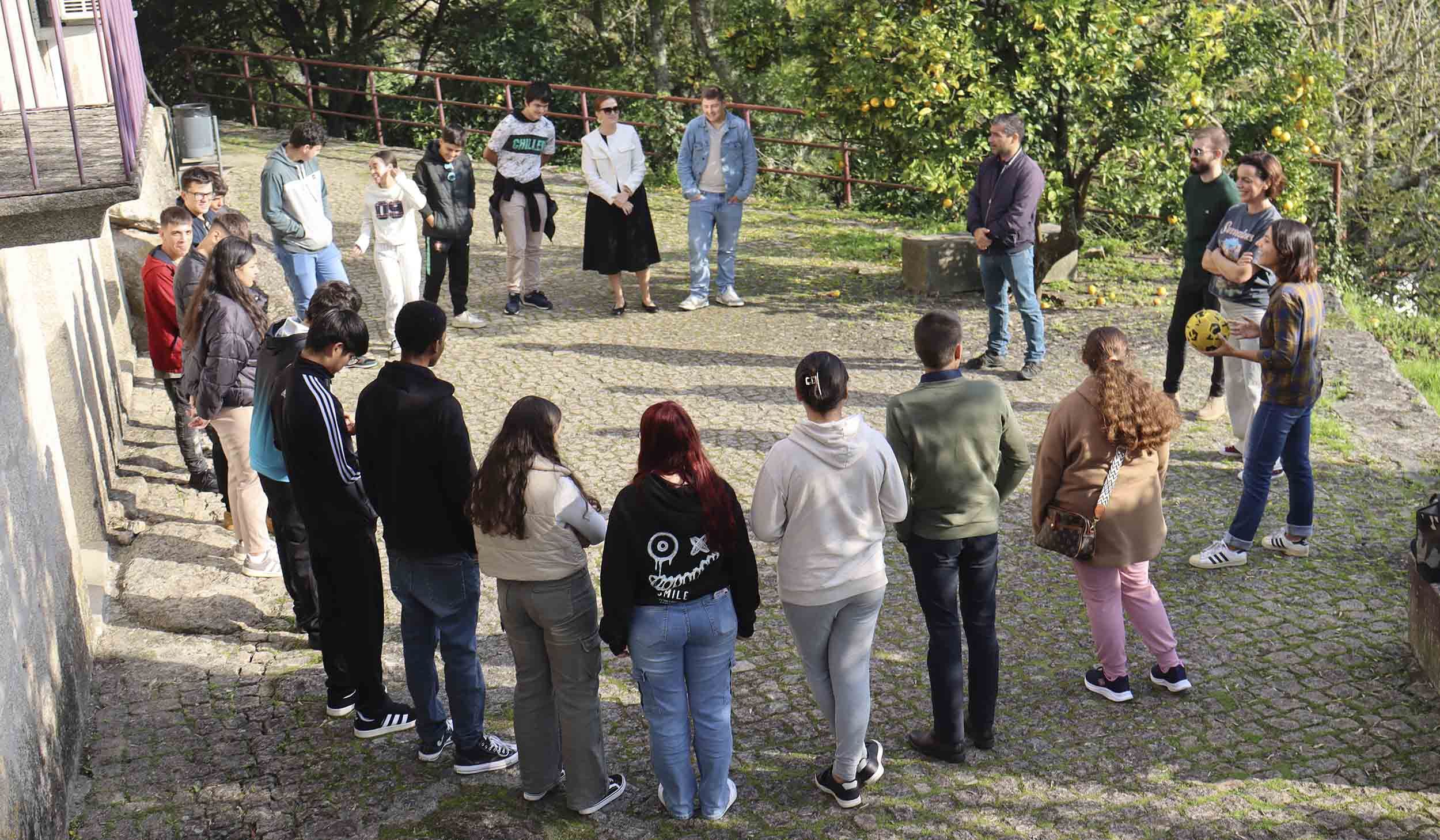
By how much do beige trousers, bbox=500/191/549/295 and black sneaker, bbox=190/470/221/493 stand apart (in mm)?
3445

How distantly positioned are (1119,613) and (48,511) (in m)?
4.27

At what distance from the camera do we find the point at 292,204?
27.7ft

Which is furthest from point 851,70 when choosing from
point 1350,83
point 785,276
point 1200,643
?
point 1350,83

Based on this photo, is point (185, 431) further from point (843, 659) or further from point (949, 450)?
point (949, 450)

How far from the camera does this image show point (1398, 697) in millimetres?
5078

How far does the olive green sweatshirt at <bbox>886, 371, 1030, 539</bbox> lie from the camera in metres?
4.46

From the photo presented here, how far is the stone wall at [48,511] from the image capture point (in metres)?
4.20

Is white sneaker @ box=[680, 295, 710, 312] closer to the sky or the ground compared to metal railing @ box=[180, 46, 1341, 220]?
closer to the ground

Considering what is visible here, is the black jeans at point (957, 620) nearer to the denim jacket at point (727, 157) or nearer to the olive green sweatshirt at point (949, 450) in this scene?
the olive green sweatshirt at point (949, 450)

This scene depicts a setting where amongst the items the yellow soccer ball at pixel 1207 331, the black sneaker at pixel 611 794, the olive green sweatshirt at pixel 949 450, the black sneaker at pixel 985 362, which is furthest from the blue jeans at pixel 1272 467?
the black sneaker at pixel 611 794

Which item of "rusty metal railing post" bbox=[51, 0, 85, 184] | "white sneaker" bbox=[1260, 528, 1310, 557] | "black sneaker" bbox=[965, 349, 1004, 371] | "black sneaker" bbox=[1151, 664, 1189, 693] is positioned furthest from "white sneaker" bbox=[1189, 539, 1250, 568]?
"rusty metal railing post" bbox=[51, 0, 85, 184]

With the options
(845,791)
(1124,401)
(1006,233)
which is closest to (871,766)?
(845,791)

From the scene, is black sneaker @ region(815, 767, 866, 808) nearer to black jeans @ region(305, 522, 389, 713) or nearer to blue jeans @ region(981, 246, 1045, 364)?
black jeans @ region(305, 522, 389, 713)

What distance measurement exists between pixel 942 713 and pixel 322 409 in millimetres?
2494
